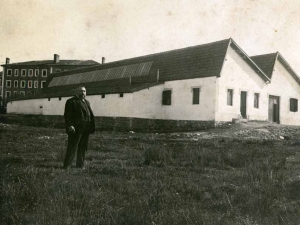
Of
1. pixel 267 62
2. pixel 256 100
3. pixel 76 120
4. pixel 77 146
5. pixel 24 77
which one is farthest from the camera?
pixel 24 77

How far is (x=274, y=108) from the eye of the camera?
26.1m

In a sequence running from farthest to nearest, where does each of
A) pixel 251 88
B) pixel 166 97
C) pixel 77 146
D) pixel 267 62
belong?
pixel 267 62, pixel 166 97, pixel 251 88, pixel 77 146

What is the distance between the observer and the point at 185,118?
23.5 metres

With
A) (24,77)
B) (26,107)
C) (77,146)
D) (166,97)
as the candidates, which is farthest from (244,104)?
(24,77)

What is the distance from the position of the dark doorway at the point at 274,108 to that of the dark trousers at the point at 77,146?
72.0ft

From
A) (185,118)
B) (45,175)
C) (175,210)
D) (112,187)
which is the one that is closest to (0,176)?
(45,175)

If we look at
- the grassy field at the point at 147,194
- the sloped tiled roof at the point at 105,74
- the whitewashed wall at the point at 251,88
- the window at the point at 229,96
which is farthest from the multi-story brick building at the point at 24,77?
the grassy field at the point at 147,194

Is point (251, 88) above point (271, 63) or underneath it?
underneath

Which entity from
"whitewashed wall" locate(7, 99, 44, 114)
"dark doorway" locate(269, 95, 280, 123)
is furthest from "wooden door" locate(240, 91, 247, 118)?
"whitewashed wall" locate(7, 99, 44, 114)

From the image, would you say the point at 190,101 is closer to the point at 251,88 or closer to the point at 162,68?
the point at 251,88

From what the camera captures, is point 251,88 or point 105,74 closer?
point 251,88

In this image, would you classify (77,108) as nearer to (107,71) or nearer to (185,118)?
(185,118)

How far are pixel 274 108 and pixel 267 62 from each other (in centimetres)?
379

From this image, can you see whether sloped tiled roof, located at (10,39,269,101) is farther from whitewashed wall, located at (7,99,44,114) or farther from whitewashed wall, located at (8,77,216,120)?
whitewashed wall, located at (7,99,44,114)
